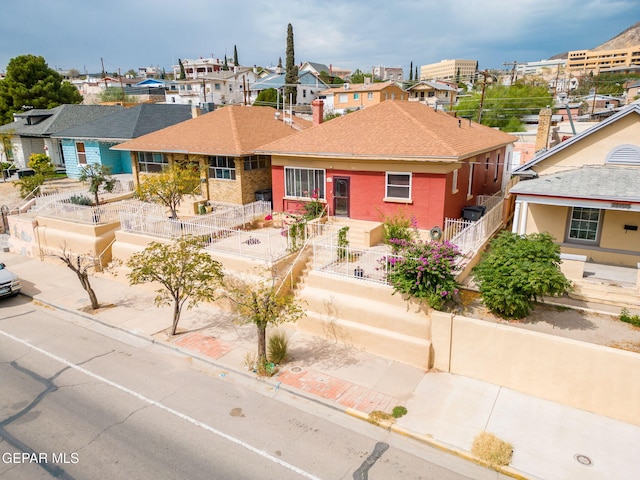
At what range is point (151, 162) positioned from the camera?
25.8 m

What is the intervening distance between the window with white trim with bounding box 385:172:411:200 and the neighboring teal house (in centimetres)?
2083

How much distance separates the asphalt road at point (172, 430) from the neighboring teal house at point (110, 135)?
22.6 meters

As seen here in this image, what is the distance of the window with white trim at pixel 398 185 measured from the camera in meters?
17.2

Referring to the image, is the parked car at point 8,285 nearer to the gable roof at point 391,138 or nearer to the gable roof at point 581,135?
the gable roof at point 391,138

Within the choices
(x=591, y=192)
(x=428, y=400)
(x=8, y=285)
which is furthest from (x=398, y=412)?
(x=8, y=285)

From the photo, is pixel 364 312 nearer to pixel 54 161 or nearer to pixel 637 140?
pixel 637 140

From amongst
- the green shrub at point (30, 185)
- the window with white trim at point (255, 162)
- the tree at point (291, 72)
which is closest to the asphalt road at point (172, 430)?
the window with white trim at point (255, 162)

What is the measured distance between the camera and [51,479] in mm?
7953

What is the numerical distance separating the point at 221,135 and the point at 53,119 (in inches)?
890

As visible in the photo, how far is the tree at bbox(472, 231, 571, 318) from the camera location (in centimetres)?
1076

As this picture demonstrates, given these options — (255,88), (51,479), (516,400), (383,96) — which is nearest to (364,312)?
(516,400)

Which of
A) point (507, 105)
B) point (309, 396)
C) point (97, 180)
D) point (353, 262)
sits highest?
point (507, 105)

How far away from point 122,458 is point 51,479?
1.19 m

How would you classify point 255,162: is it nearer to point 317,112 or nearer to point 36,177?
point 317,112
